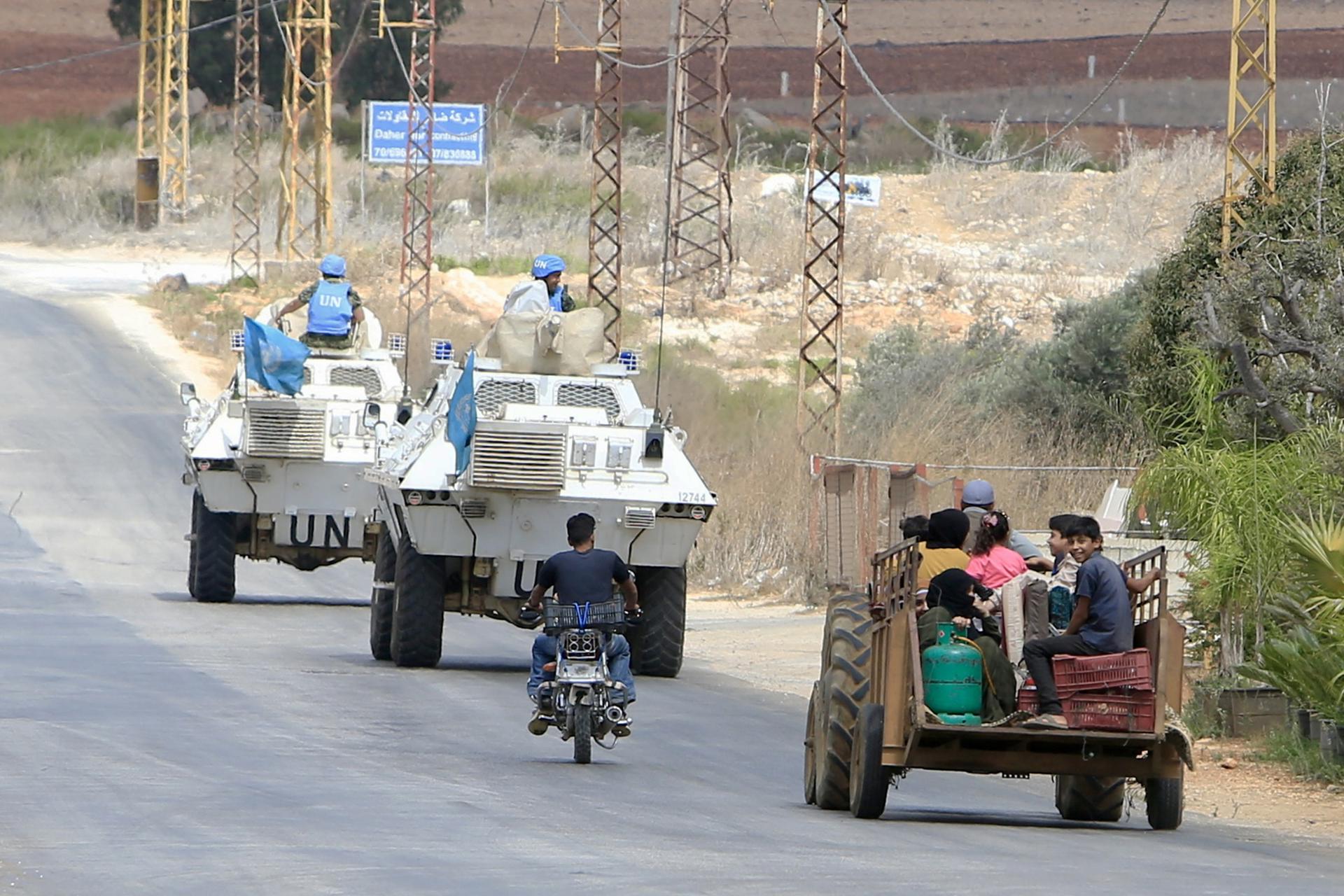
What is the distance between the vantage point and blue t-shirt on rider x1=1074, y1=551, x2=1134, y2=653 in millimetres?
11203

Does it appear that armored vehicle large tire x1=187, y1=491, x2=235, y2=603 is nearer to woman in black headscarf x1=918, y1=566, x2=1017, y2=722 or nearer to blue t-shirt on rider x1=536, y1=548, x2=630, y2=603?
blue t-shirt on rider x1=536, y1=548, x2=630, y2=603

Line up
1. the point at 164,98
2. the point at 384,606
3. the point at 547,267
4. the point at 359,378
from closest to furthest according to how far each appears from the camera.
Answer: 1. the point at 384,606
2. the point at 547,267
3. the point at 359,378
4. the point at 164,98

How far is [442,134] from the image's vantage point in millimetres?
56375

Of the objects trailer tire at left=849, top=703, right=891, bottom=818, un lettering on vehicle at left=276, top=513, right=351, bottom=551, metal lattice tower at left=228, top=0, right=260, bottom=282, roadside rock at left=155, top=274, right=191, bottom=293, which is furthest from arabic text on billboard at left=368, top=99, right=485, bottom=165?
trailer tire at left=849, top=703, right=891, bottom=818

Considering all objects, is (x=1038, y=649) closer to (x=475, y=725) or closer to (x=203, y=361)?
(x=475, y=725)

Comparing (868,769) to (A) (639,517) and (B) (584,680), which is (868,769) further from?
(A) (639,517)

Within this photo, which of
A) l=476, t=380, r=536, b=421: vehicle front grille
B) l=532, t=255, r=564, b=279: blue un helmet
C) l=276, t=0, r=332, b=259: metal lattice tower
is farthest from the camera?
l=276, t=0, r=332, b=259: metal lattice tower

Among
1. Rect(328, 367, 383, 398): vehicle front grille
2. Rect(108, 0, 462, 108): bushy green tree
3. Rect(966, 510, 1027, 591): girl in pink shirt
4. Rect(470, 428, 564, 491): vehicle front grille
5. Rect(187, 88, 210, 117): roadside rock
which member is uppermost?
Rect(108, 0, 462, 108): bushy green tree

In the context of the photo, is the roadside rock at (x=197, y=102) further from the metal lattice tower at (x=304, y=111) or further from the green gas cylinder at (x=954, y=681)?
the green gas cylinder at (x=954, y=681)

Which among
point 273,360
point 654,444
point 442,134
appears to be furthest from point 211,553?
point 442,134

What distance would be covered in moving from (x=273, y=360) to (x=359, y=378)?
3.65 feet

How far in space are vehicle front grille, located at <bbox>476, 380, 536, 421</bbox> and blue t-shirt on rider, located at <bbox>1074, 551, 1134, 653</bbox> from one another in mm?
8297

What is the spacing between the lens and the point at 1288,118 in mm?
66750

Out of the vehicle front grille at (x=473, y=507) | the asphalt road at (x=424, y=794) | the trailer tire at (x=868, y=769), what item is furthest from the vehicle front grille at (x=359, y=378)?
the trailer tire at (x=868, y=769)
